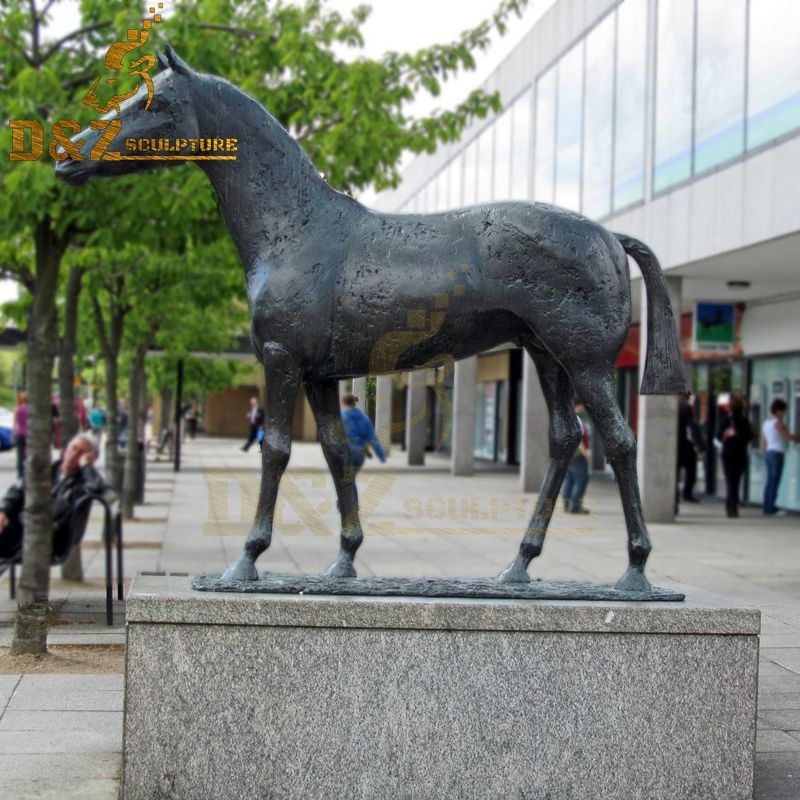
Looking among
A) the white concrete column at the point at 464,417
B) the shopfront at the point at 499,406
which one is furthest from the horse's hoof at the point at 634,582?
the shopfront at the point at 499,406

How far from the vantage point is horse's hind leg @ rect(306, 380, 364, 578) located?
5.31 metres

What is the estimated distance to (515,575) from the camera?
17.3 ft

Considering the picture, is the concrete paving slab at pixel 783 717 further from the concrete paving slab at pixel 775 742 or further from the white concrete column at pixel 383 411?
the white concrete column at pixel 383 411

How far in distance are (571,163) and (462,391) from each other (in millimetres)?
8968

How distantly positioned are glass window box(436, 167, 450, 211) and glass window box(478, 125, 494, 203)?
381cm

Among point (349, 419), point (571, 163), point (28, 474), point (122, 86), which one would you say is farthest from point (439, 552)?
point (571, 163)

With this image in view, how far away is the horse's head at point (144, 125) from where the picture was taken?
16.4 ft

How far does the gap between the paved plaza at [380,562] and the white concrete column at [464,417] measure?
261 cm

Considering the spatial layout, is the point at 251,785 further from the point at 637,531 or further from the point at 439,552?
the point at 439,552

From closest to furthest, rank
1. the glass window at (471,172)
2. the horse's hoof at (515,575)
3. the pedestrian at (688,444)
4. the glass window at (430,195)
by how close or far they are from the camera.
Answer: the horse's hoof at (515,575)
the pedestrian at (688,444)
the glass window at (471,172)
the glass window at (430,195)

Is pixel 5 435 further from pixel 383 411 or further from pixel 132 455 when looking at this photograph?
pixel 383 411

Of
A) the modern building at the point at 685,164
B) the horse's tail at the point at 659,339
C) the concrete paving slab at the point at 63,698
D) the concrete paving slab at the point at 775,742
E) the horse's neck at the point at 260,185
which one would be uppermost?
the modern building at the point at 685,164

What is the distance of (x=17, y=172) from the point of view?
27.5 feet

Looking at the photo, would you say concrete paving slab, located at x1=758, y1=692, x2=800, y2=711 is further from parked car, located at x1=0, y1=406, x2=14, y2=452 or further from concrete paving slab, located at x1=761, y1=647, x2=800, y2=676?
parked car, located at x1=0, y1=406, x2=14, y2=452
